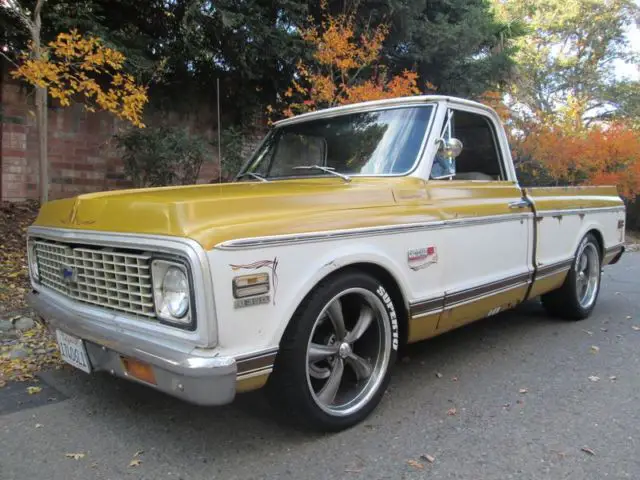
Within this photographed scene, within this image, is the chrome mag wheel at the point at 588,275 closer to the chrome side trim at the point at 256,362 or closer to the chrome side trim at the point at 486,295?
the chrome side trim at the point at 486,295

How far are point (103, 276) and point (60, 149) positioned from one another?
8135mm

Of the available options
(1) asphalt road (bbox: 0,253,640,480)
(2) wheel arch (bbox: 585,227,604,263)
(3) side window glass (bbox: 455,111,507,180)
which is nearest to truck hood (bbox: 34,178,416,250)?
(1) asphalt road (bbox: 0,253,640,480)

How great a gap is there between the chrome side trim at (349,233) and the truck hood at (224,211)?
0.09 feet

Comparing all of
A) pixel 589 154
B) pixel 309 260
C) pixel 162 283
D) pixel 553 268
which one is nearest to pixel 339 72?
pixel 553 268

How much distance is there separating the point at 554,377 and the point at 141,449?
2828 millimetres

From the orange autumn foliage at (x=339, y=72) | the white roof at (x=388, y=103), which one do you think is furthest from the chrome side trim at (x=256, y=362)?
the orange autumn foliage at (x=339, y=72)

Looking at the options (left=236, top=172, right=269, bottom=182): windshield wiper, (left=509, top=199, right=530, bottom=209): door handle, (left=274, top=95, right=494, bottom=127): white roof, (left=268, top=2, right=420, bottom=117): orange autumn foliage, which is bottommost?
(left=509, top=199, right=530, bottom=209): door handle

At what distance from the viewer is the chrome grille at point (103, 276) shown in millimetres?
2494

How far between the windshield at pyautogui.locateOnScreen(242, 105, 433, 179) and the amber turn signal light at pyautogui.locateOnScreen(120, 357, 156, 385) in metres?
1.87

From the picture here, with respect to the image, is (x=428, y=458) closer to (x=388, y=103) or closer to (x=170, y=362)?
(x=170, y=362)

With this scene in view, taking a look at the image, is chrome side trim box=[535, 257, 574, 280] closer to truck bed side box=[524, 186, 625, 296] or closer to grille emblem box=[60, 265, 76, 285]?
truck bed side box=[524, 186, 625, 296]

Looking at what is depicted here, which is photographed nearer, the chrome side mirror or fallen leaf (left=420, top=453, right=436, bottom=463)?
fallen leaf (left=420, top=453, right=436, bottom=463)

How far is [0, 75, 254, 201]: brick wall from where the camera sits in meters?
9.15

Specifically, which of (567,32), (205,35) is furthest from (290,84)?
(567,32)
